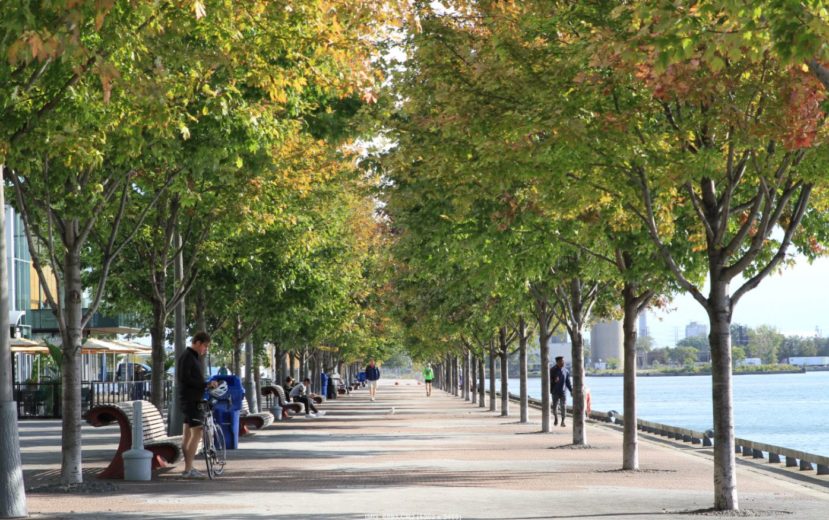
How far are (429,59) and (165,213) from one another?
7.34m

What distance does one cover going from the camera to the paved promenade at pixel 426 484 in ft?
43.9

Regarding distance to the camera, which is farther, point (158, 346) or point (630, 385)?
point (158, 346)

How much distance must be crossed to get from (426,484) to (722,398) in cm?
433

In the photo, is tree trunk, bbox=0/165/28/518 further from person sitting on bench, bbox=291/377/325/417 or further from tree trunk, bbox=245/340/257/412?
person sitting on bench, bbox=291/377/325/417

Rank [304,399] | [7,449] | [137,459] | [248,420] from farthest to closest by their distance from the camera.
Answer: [304,399]
[248,420]
[137,459]
[7,449]

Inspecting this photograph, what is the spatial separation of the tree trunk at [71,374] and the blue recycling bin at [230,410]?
199 inches

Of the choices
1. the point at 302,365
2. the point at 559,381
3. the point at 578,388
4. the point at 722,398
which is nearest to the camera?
the point at 722,398

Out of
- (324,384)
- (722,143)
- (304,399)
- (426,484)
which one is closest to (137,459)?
(426,484)

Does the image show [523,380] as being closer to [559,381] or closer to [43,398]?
[559,381]

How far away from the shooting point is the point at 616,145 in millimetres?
14117

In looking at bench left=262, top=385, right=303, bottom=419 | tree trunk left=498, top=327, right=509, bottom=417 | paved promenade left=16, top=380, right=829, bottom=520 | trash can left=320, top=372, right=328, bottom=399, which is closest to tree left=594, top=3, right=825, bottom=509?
paved promenade left=16, top=380, right=829, bottom=520

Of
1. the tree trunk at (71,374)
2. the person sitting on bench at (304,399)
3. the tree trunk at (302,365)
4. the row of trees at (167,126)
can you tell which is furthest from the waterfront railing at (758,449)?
the tree trunk at (302,365)

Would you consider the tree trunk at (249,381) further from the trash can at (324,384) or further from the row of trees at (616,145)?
the trash can at (324,384)

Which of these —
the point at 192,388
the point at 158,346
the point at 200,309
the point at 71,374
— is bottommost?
the point at 192,388
